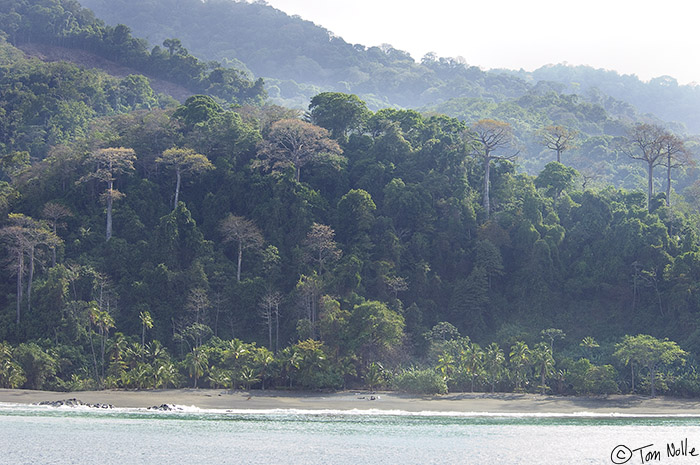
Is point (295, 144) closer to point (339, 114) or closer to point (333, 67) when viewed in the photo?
point (339, 114)

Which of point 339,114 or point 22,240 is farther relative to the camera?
point 339,114

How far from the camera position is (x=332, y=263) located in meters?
50.3

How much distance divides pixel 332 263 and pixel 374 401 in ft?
41.3

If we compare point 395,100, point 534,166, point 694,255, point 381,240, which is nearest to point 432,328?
point 381,240

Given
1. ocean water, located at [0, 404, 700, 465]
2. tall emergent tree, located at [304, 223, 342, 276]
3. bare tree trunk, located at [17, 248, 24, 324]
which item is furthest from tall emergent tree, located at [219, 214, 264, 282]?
ocean water, located at [0, 404, 700, 465]

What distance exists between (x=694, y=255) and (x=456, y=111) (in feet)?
231

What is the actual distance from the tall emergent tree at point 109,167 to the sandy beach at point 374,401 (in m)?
14.9

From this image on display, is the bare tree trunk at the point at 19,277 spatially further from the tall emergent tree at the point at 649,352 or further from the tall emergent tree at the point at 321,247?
the tall emergent tree at the point at 649,352

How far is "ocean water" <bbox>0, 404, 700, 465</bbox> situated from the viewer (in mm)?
28156

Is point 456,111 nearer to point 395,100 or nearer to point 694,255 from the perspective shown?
point 395,100

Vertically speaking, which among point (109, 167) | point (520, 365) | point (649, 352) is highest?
point (109, 167)

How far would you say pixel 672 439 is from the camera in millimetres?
32188

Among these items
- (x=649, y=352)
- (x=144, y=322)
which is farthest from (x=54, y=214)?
(x=649, y=352)

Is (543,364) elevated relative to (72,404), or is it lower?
elevated
